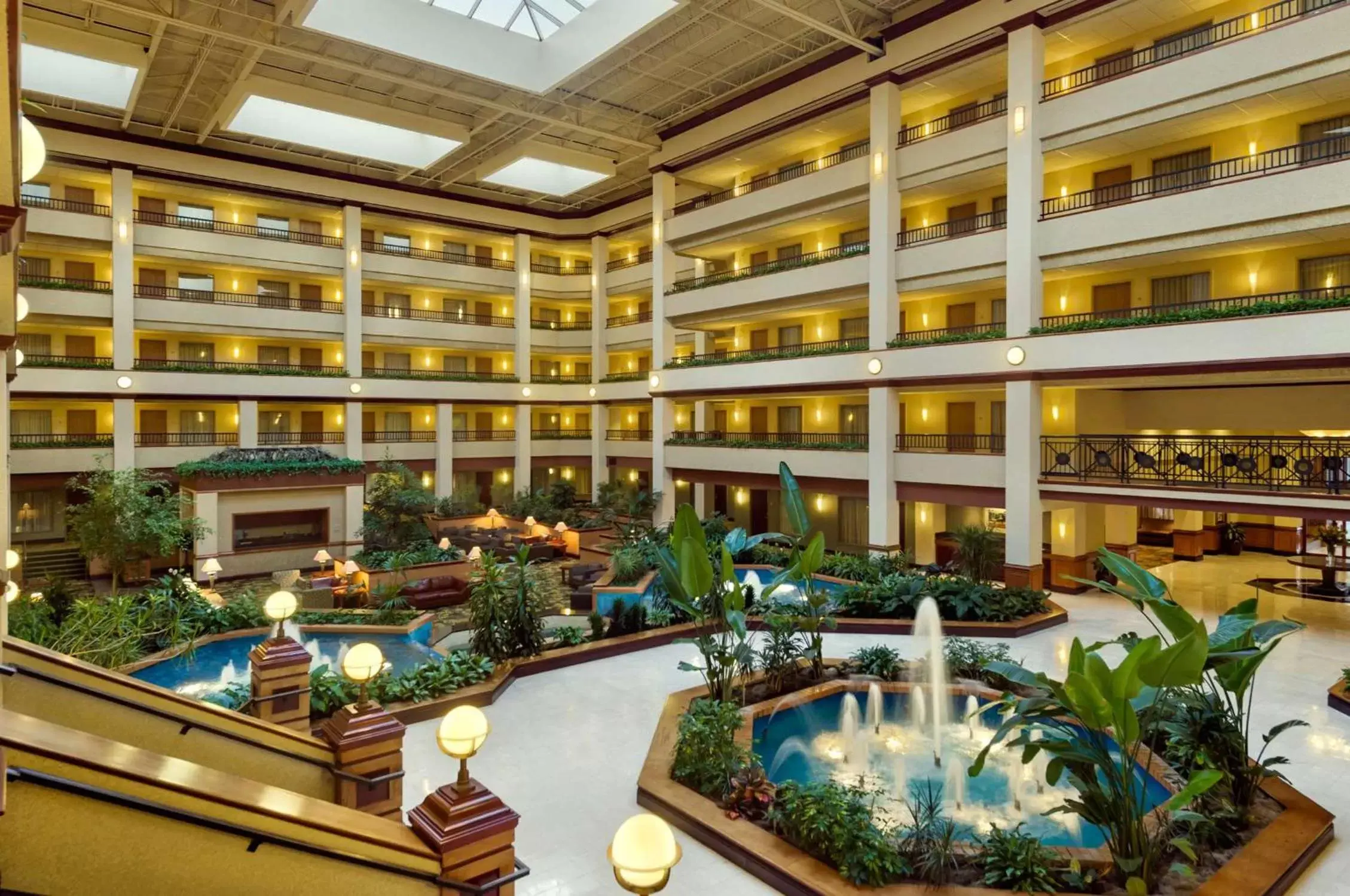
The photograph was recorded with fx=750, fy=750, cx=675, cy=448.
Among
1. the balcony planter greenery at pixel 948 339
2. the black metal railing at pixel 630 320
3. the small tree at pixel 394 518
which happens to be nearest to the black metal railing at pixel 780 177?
the balcony planter greenery at pixel 948 339

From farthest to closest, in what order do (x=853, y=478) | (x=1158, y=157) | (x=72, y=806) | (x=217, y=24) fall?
(x=853, y=478) < (x=217, y=24) < (x=1158, y=157) < (x=72, y=806)

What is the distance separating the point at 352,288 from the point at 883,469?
21805 mm

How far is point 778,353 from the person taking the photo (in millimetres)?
23672

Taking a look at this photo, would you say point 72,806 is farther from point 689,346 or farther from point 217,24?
point 689,346

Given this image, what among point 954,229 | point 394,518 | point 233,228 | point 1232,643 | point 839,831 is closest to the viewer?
point 839,831

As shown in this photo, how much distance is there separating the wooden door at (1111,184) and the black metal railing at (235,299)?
87.2 feet

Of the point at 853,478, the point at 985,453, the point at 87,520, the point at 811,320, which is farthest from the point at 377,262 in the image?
the point at 985,453

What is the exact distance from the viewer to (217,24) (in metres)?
19.3

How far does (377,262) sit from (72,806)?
30829 mm

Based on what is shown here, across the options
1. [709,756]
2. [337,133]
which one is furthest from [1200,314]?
[337,133]

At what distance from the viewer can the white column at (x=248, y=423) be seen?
90.6 feet

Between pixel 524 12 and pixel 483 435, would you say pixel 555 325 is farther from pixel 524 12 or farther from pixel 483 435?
pixel 524 12

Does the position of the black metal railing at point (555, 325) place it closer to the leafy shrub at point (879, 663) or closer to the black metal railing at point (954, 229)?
the black metal railing at point (954, 229)

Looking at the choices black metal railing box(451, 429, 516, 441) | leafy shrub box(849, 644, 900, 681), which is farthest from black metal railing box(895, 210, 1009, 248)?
black metal railing box(451, 429, 516, 441)
